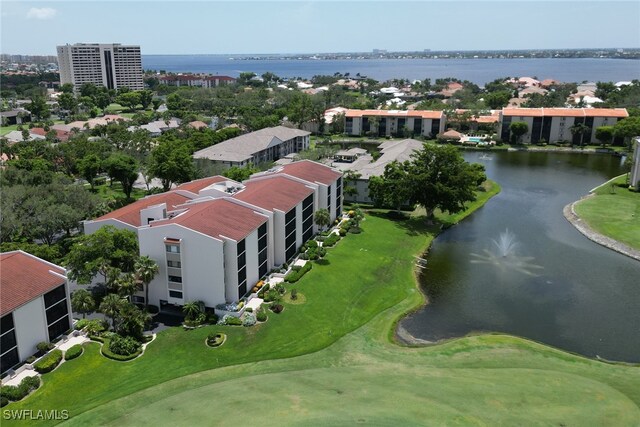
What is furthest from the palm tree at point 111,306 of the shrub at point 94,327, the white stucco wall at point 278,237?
the white stucco wall at point 278,237

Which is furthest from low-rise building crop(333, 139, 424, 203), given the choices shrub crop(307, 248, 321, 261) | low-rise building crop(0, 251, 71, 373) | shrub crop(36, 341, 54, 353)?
shrub crop(36, 341, 54, 353)

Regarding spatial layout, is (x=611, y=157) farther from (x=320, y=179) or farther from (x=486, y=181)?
(x=320, y=179)

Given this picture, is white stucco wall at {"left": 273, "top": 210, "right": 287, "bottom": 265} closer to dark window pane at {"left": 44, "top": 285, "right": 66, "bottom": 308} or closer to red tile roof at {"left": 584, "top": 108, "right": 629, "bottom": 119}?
dark window pane at {"left": 44, "top": 285, "right": 66, "bottom": 308}

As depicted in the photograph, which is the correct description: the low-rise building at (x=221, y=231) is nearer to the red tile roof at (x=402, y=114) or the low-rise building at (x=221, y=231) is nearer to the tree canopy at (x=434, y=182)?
the tree canopy at (x=434, y=182)

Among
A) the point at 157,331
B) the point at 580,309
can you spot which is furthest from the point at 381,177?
the point at 157,331

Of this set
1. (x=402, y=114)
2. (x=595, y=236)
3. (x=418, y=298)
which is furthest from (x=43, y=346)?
(x=402, y=114)
